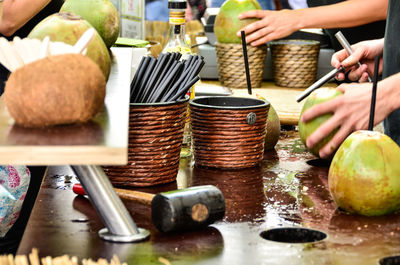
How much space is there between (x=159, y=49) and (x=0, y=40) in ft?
5.40

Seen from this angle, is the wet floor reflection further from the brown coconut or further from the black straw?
the brown coconut

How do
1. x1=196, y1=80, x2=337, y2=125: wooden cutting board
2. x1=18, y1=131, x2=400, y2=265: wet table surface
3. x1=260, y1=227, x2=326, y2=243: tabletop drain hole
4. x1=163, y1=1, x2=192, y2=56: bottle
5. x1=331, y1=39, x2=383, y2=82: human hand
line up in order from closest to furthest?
x1=18, y1=131, x2=400, y2=265: wet table surface < x1=260, y1=227, x2=326, y2=243: tabletop drain hole < x1=163, y1=1, x2=192, y2=56: bottle < x1=331, y1=39, x2=383, y2=82: human hand < x1=196, y1=80, x2=337, y2=125: wooden cutting board

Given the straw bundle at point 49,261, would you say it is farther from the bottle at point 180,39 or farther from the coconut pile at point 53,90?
the bottle at point 180,39

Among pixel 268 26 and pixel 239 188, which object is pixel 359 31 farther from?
pixel 239 188

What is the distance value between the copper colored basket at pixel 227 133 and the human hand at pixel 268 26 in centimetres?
132

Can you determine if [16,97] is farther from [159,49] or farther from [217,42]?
[217,42]

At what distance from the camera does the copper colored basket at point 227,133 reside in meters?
1.53

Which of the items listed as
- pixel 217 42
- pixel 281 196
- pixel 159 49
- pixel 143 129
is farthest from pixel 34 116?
pixel 217 42

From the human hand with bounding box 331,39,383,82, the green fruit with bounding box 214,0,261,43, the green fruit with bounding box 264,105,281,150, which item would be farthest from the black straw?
the green fruit with bounding box 214,0,261,43

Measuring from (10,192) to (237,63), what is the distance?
1.39 m

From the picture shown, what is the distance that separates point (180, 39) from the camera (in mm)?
1830

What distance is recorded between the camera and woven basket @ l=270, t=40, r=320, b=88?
2.93 m

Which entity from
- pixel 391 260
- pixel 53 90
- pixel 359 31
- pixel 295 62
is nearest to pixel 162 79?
pixel 53 90

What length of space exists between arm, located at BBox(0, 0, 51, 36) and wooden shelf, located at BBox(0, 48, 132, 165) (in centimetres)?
91
